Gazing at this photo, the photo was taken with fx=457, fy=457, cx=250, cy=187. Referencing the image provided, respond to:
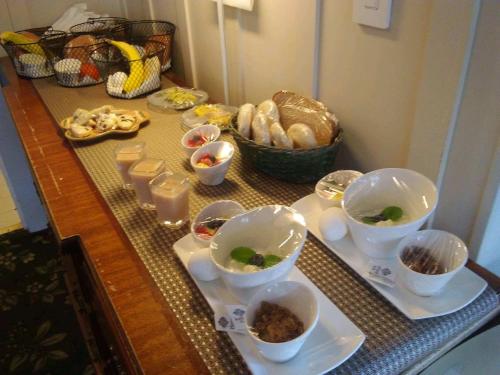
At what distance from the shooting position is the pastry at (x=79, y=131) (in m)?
1.06

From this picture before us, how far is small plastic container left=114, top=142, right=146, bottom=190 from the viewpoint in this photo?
0.89 meters

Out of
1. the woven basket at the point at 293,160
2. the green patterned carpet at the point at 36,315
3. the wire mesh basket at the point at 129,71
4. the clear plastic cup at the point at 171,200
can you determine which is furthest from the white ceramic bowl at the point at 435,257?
the green patterned carpet at the point at 36,315

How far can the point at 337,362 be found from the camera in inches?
20.9

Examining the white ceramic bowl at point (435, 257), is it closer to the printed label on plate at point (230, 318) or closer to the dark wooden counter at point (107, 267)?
the dark wooden counter at point (107, 267)

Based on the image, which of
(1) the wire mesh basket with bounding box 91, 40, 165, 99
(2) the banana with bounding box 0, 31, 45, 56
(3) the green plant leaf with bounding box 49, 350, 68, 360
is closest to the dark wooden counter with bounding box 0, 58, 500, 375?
(1) the wire mesh basket with bounding box 91, 40, 165, 99

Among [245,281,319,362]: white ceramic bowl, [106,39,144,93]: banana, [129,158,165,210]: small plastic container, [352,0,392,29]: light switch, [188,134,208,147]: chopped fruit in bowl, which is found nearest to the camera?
[245,281,319,362]: white ceramic bowl

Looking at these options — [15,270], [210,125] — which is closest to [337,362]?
[210,125]

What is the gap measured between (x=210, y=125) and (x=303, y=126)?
249 millimetres

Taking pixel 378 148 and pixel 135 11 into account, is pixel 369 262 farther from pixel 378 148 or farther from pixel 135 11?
pixel 135 11

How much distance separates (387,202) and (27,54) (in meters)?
1.27

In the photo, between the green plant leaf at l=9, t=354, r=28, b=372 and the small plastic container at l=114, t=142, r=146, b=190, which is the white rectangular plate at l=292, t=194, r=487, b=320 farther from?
the green plant leaf at l=9, t=354, r=28, b=372

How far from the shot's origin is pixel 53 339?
5.11 ft

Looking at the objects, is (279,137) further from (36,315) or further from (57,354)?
(36,315)

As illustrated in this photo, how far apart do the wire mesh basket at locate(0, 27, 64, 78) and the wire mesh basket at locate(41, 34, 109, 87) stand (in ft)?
0.14
